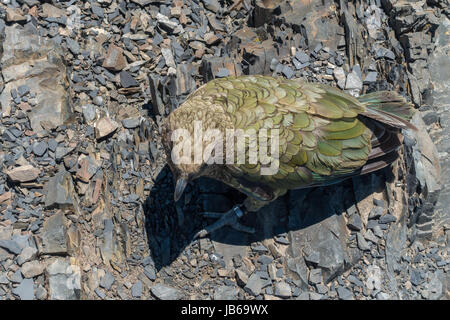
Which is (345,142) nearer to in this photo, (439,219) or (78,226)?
(439,219)

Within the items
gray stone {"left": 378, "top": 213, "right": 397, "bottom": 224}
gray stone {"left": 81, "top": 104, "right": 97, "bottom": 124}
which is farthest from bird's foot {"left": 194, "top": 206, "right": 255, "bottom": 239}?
gray stone {"left": 81, "top": 104, "right": 97, "bottom": 124}

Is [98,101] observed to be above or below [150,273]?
above

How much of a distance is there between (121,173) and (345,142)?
11.1 feet

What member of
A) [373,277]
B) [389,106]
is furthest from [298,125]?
[373,277]

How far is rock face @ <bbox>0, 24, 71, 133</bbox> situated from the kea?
237 cm

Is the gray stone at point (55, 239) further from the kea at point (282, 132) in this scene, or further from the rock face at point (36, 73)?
the kea at point (282, 132)

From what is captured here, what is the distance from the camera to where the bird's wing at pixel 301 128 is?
25.1ft

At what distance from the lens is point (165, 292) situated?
27.3 feet

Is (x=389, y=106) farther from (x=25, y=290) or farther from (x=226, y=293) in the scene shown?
(x=25, y=290)

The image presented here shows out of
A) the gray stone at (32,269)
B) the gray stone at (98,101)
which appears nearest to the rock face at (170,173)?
the gray stone at (32,269)

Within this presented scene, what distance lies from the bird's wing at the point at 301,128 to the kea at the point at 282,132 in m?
0.01

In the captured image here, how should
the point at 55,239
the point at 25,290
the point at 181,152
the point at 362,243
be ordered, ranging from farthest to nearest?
the point at 362,243 < the point at 55,239 < the point at 25,290 < the point at 181,152

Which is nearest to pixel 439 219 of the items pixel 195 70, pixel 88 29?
pixel 195 70

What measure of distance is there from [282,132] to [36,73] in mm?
4154
